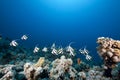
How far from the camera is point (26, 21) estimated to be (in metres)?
81.0

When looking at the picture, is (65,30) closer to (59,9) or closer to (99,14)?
(59,9)

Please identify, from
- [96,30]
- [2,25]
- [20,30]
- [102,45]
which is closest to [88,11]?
[96,30]

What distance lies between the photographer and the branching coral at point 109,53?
7902 mm

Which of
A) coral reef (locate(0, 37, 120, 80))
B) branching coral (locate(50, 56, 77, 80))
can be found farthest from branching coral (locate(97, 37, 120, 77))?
branching coral (locate(50, 56, 77, 80))

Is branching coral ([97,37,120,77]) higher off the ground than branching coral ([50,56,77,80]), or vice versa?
branching coral ([97,37,120,77])

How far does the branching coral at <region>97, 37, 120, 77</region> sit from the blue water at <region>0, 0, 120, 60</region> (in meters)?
55.6

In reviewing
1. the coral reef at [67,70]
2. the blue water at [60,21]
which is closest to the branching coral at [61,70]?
the coral reef at [67,70]

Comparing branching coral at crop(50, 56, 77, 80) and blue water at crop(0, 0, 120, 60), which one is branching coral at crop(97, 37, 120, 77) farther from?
blue water at crop(0, 0, 120, 60)

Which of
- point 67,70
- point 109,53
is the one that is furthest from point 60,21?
point 67,70

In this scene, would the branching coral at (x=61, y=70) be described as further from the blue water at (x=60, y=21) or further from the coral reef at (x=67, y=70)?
the blue water at (x=60, y=21)

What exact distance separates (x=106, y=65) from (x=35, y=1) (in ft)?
252

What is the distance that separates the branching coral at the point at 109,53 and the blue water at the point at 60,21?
55566 millimetres

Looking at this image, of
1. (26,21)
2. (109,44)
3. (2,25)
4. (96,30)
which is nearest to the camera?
(109,44)

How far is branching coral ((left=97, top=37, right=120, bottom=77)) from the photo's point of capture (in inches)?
311
